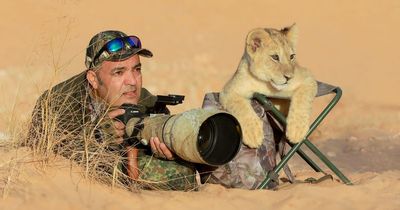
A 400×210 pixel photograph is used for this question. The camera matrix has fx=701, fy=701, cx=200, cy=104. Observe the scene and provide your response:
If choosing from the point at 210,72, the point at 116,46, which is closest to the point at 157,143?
the point at 116,46

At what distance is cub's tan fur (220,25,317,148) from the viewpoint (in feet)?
14.6

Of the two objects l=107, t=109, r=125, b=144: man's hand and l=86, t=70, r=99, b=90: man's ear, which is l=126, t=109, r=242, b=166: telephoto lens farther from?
l=86, t=70, r=99, b=90: man's ear

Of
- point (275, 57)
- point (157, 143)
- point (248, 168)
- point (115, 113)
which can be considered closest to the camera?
point (157, 143)

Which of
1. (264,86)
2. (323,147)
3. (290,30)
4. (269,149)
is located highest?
(290,30)

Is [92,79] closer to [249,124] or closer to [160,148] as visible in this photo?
[160,148]

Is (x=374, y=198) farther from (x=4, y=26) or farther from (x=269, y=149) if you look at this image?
(x=4, y=26)

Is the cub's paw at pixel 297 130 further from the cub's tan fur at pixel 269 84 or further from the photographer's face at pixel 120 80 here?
the photographer's face at pixel 120 80

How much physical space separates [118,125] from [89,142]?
233 mm

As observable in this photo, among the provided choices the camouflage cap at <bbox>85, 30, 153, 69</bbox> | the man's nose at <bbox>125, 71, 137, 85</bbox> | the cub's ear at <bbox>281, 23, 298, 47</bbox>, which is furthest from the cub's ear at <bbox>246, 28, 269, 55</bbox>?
the man's nose at <bbox>125, 71, 137, 85</bbox>

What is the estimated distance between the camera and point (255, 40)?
187 inches

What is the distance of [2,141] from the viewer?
171 inches

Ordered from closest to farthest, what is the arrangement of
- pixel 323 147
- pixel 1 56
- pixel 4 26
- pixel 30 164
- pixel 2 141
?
1. pixel 30 164
2. pixel 2 141
3. pixel 323 147
4. pixel 1 56
5. pixel 4 26

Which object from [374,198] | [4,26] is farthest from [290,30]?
[4,26]

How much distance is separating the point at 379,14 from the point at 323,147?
5.33m
